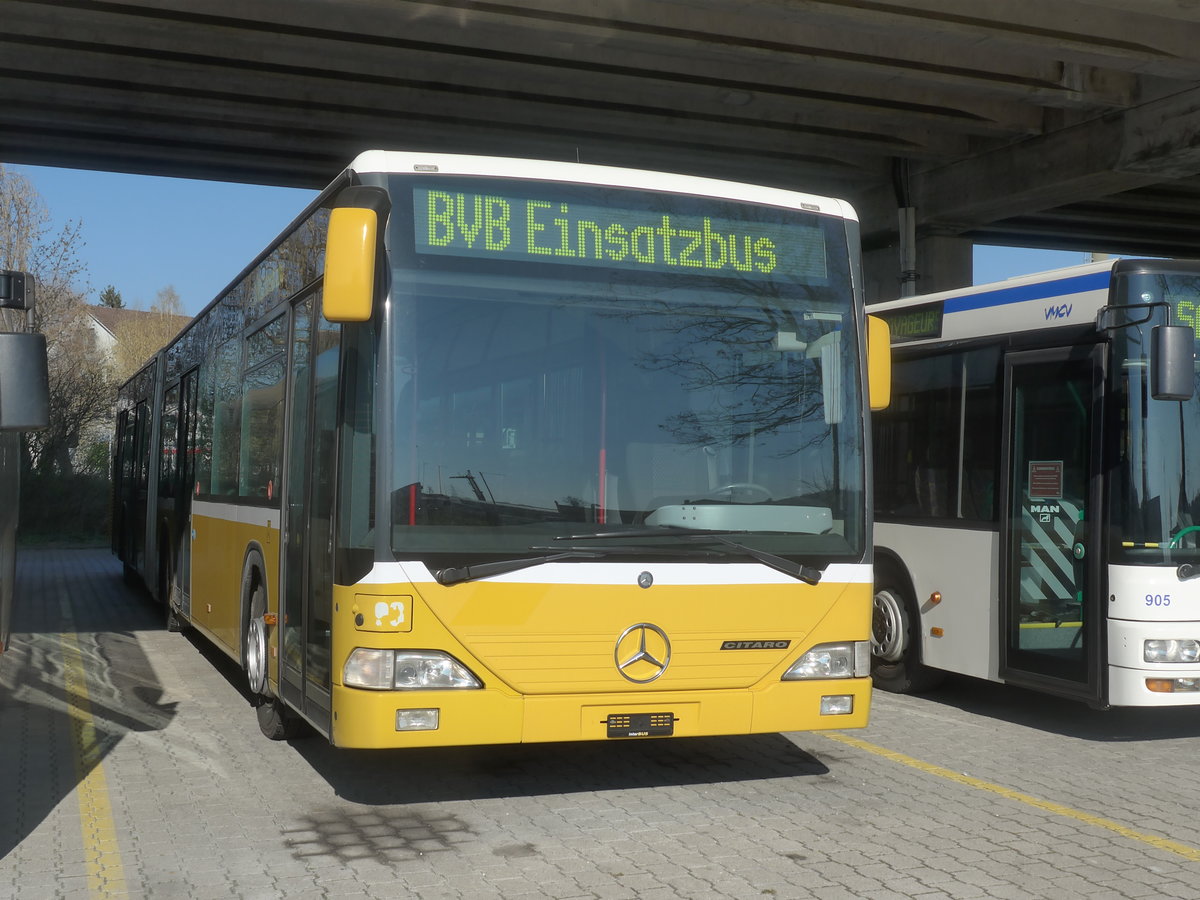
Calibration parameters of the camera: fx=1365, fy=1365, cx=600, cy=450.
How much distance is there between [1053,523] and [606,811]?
148 inches

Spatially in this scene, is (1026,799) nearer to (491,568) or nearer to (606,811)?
(606,811)

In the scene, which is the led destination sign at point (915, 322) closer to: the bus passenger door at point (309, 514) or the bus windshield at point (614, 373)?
the bus windshield at point (614, 373)

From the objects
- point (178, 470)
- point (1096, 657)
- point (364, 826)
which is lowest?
point (364, 826)

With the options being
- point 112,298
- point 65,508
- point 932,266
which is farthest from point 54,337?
point 112,298

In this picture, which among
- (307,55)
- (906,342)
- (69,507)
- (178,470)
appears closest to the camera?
(906,342)

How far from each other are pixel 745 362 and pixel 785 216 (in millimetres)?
858

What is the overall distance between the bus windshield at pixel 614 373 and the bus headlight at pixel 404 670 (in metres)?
0.45

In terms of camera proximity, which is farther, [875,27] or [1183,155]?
[1183,155]

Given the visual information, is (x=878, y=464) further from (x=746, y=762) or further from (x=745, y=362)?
(x=745, y=362)

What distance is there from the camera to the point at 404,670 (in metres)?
5.89

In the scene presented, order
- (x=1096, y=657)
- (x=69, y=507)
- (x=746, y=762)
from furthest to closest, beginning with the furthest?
(x=69, y=507) → (x=1096, y=657) → (x=746, y=762)

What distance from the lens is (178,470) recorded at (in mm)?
13000

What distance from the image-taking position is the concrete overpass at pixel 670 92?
1406 cm

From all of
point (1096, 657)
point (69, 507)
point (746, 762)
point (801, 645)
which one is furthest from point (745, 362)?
point (69, 507)
